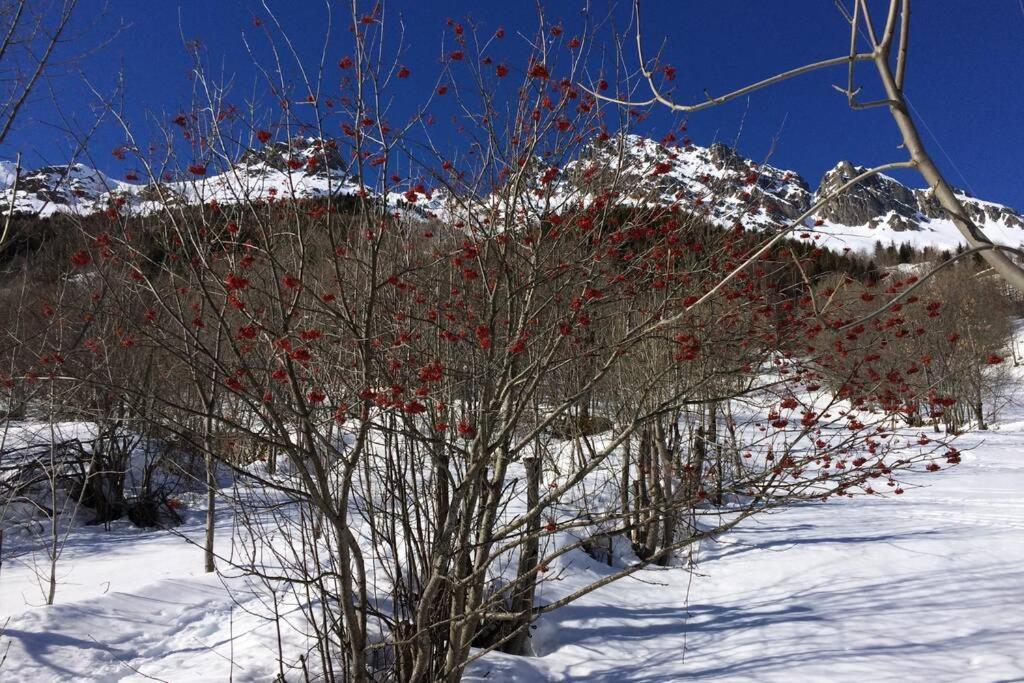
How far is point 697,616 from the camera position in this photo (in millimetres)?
5582

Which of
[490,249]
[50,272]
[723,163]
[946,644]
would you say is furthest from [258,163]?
[50,272]

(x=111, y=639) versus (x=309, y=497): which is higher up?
(x=309, y=497)

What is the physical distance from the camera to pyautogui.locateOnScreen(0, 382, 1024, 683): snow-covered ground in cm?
406

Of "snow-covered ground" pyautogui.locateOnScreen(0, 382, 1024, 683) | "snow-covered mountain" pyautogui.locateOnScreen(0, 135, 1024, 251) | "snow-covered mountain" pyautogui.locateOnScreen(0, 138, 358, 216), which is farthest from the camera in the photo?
"snow-covered ground" pyautogui.locateOnScreen(0, 382, 1024, 683)

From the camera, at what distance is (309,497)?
2.62m

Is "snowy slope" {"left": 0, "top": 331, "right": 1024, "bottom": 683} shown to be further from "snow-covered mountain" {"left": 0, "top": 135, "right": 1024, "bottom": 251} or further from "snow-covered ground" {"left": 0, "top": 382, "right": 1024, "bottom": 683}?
"snow-covered mountain" {"left": 0, "top": 135, "right": 1024, "bottom": 251}

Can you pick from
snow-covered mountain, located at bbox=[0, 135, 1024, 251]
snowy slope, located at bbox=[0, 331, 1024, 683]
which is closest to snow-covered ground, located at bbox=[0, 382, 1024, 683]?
snowy slope, located at bbox=[0, 331, 1024, 683]

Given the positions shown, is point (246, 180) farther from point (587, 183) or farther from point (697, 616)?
point (697, 616)

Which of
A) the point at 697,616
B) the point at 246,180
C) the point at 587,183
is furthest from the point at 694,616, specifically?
the point at 246,180

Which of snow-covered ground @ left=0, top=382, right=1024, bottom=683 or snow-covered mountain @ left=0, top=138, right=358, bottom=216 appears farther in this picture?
snow-covered ground @ left=0, top=382, right=1024, bottom=683

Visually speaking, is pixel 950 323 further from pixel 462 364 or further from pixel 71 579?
pixel 71 579

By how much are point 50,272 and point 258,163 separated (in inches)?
331

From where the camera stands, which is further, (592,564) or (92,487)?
(92,487)

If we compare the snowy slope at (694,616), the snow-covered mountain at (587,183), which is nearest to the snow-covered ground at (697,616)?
the snowy slope at (694,616)
